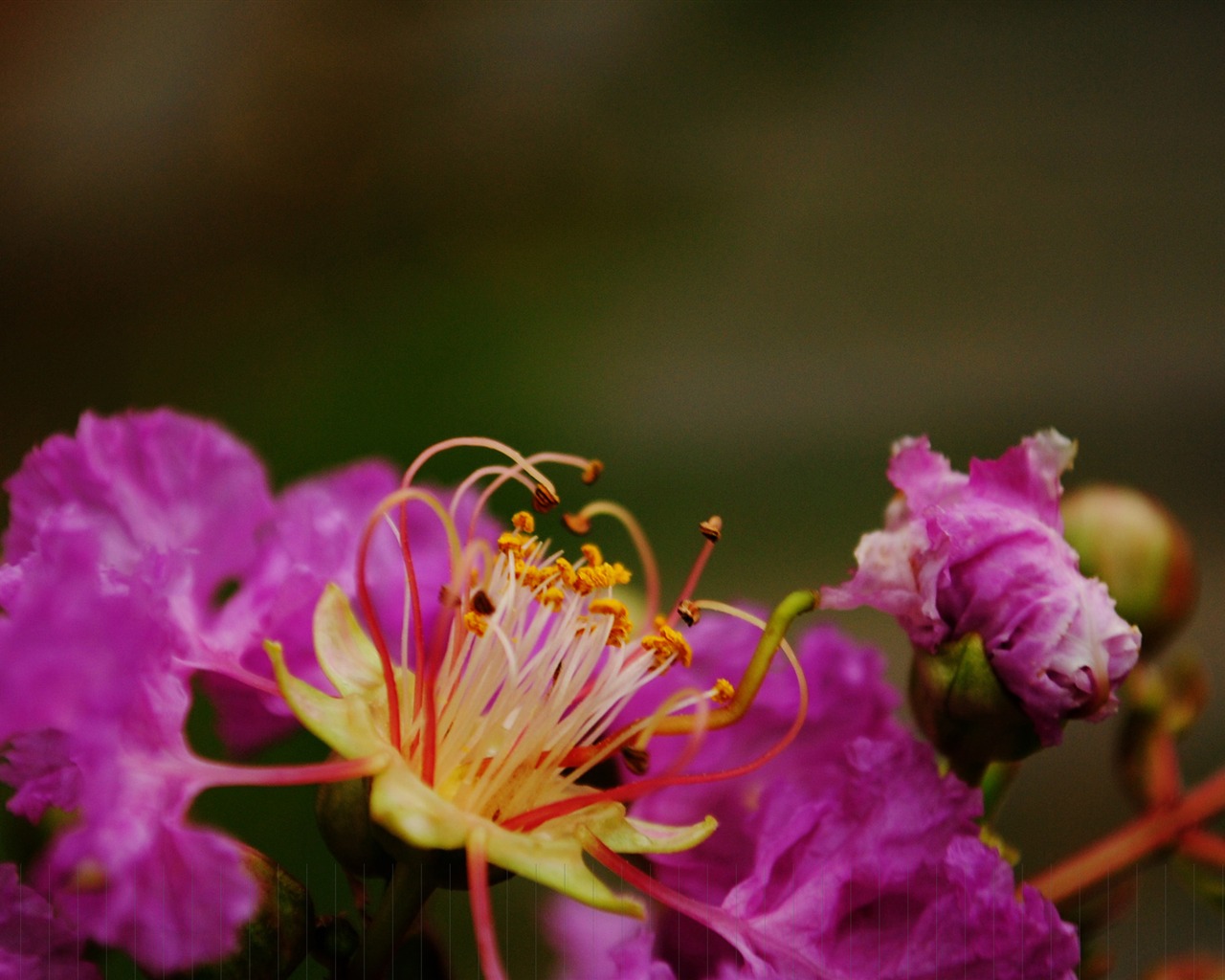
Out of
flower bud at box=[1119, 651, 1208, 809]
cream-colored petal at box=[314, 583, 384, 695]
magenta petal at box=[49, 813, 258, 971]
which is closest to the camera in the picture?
magenta petal at box=[49, 813, 258, 971]

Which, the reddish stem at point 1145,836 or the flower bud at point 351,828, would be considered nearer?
the flower bud at point 351,828

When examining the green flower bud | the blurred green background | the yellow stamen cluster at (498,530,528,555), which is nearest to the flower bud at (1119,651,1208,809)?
the green flower bud

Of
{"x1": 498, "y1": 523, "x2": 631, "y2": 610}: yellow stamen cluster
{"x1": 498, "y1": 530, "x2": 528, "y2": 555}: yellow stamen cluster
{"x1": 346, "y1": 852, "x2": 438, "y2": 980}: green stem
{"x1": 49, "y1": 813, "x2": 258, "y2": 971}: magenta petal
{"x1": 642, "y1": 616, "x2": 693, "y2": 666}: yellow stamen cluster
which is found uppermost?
{"x1": 498, "y1": 530, "x2": 528, "y2": 555}: yellow stamen cluster

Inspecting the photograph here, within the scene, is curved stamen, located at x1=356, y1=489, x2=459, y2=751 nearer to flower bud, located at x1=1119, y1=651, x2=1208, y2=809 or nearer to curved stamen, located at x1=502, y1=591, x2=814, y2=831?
curved stamen, located at x1=502, y1=591, x2=814, y2=831

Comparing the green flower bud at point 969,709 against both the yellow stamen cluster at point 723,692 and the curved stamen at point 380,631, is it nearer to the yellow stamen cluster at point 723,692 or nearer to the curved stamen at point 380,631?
the yellow stamen cluster at point 723,692

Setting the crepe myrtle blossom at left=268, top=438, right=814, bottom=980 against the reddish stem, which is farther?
the reddish stem

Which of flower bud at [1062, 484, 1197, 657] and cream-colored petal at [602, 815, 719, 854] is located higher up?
flower bud at [1062, 484, 1197, 657]

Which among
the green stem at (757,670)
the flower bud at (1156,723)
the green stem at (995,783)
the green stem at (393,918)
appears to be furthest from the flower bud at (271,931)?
the flower bud at (1156,723)
